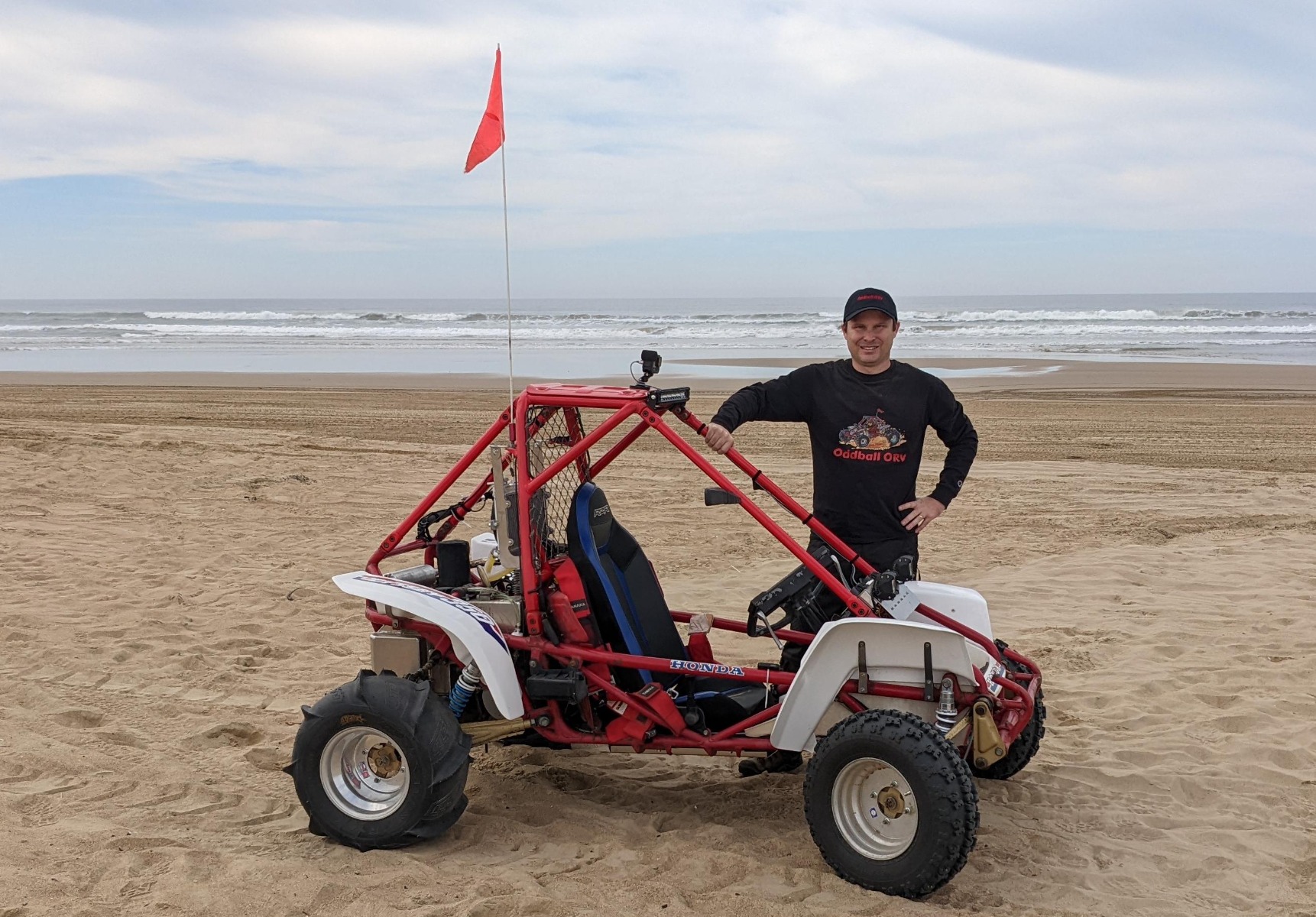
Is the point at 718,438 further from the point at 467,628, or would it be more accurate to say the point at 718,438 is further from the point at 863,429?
the point at 467,628

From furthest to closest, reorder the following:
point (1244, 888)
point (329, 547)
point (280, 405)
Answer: point (280, 405)
point (329, 547)
point (1244, 888)

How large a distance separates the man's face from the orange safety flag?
1542mm

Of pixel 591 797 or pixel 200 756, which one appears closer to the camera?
pixel 591 797

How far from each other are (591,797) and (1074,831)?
6.02ft

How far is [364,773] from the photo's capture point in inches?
161

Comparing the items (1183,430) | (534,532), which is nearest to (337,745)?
(534,532)

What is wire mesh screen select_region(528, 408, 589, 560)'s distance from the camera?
4.33 metres

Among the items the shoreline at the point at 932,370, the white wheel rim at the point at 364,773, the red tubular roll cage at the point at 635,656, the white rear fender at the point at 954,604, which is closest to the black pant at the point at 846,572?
the white rear fender at the point at 954,604

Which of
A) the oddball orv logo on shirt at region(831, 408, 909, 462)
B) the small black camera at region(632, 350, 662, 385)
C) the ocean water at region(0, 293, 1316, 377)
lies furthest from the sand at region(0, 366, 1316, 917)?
the ocean water at region(0, 293, 1316, 377)

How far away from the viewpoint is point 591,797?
4512 mm

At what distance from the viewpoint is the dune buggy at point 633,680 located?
12.0ft

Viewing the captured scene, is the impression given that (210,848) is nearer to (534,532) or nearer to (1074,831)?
(534,532)

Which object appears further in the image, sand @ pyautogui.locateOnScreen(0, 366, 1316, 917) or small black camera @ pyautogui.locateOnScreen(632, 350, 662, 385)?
small black camera @ pyautogui.locateOnScreen(632, 350, 662, 385)

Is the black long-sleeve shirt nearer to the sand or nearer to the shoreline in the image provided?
the sand
